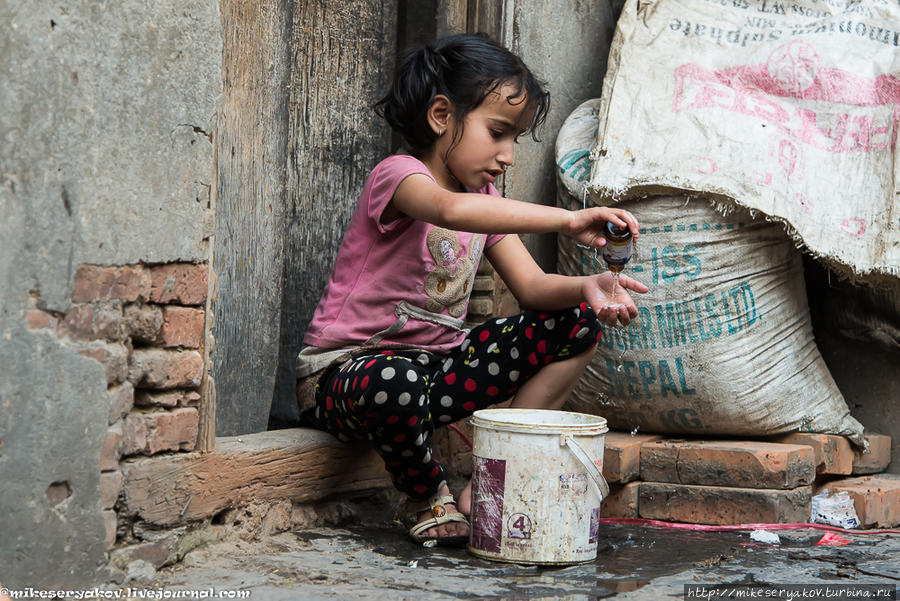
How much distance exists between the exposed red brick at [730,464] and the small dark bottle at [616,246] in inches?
28.6

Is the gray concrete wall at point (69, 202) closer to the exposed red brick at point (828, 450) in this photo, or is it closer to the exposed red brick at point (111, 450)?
the exposed red brick at point (111, 450)

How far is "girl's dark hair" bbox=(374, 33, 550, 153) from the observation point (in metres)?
2.55

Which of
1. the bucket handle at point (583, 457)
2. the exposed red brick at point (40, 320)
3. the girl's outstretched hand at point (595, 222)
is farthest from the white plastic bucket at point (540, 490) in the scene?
the exposed red brick at point (40, 320)

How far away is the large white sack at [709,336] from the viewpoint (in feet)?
9.30

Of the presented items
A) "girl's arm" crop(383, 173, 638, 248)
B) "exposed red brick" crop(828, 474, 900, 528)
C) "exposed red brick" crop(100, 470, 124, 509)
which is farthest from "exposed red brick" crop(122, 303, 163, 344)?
"exposed red brick" crop(828, 474, 900, 528)

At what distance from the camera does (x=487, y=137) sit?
2.55 metres

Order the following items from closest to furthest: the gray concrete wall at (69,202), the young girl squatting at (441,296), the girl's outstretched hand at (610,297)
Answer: the gray concrete wall at (69,202) → the girl's outstretched hand at (610,297) → the young girl squatting at (441,296)

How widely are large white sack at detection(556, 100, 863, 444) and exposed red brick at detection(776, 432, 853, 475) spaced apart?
30 mm

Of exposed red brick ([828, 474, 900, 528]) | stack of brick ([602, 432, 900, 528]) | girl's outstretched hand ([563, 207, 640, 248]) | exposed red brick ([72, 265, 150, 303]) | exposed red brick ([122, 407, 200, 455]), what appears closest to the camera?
exposed red brick ([72, 265, 150, 303])

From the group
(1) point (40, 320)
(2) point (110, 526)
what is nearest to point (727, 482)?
(2) point (110, 526)

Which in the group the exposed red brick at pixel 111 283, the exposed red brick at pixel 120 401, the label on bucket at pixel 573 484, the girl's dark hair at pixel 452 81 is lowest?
the label on bucket at pixel 573 484

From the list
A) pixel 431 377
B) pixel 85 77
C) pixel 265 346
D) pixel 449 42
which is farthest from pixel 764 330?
pixel 85 77

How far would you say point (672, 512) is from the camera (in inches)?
109

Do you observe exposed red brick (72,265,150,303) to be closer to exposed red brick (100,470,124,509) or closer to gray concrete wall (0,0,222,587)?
gray concrete wall (0,0,222,587)
